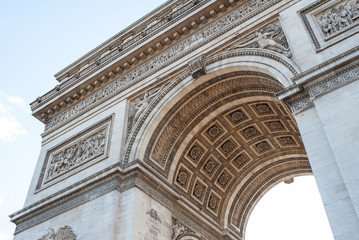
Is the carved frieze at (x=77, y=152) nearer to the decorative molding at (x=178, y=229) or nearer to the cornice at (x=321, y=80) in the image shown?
the decorative molding at (x=178, y=229)

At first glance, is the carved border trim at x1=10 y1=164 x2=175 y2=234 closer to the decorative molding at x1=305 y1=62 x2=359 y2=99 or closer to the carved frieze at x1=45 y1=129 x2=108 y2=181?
the carved frieze at x1=45 y1=129 x2=108 y2=181

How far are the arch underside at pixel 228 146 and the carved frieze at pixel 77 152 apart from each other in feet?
5.87

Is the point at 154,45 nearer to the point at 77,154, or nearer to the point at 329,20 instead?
the point at 77,154

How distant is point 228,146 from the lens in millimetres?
13461

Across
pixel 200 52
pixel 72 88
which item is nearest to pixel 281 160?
pixel 200 52

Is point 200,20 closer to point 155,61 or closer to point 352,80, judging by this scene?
point 155,61

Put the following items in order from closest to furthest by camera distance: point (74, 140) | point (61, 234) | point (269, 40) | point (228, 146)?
1. point (269, 40)
2. point (61, 234)
3. point (74, 140)
4. point (228, 146)

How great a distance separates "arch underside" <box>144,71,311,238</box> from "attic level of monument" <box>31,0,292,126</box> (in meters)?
1.73

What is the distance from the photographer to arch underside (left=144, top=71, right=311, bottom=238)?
11508 millimetres

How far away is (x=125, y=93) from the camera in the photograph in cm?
1270

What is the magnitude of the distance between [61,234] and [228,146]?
6316 mm

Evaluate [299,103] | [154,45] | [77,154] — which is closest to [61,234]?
[77,154]

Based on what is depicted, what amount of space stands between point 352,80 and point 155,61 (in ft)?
22.4

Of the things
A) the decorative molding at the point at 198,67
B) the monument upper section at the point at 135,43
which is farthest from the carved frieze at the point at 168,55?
the decorative molding at the point at 198,67
